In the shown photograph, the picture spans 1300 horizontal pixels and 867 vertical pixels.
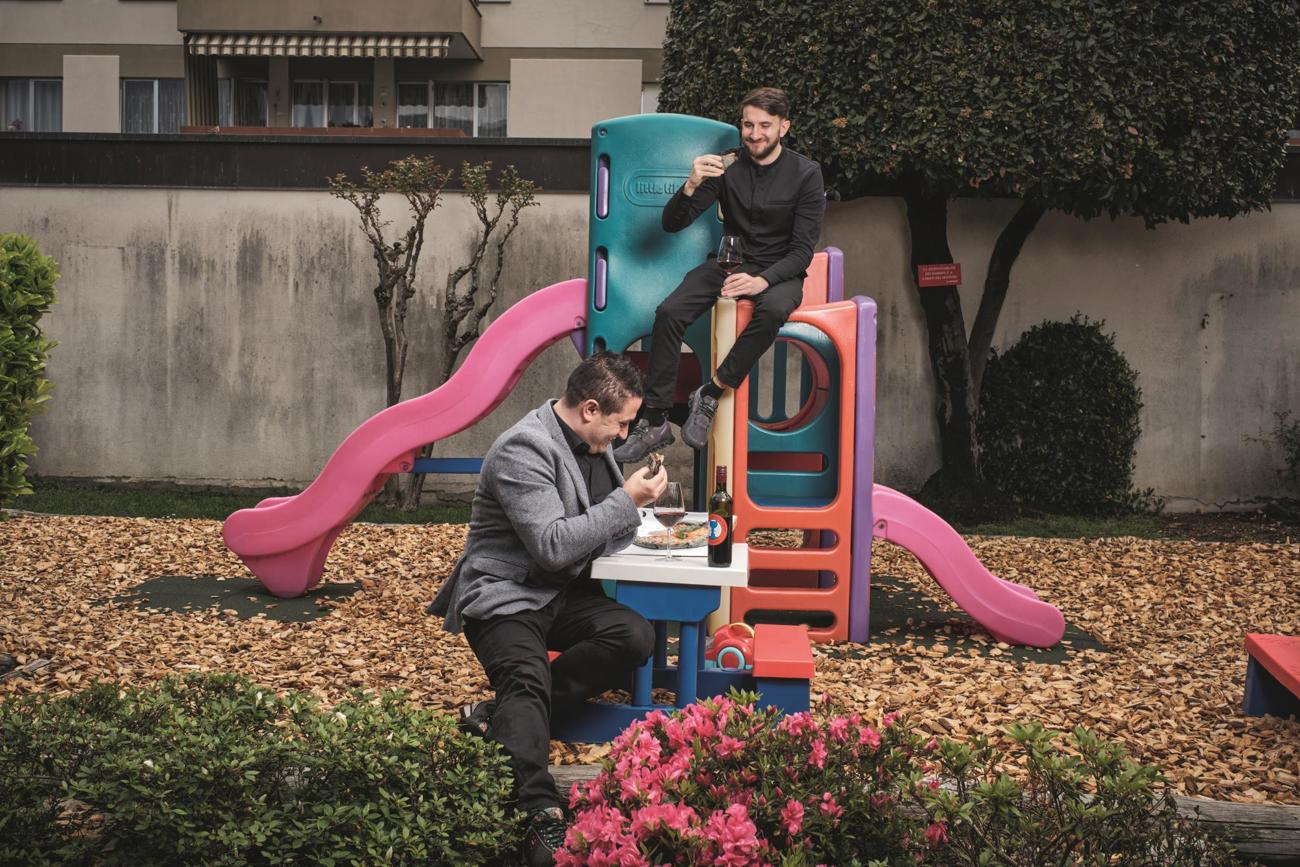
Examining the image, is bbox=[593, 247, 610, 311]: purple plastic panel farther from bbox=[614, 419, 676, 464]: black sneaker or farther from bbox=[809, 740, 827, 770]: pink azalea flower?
bbox=[809, 740, 827, 770]: pink azalea flower

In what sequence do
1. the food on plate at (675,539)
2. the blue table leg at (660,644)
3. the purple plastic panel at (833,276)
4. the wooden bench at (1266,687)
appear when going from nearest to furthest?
the food on plate at (675,539) → the blue table leg at (660,644) → the wooden bench at (1266,687) → the purple plastic panel at (833,276)

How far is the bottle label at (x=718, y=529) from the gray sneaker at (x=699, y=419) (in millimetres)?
1778

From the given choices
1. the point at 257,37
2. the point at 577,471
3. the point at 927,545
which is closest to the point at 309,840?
the point at 577,471

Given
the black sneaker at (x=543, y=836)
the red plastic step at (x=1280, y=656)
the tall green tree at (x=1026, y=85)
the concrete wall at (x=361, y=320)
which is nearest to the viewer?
the black sneaker at (x=543, y=836)

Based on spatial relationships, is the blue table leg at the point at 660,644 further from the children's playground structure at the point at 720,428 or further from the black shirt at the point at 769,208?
the black shirt at the point at 769,208

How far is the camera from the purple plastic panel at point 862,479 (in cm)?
578

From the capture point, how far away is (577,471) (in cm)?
378

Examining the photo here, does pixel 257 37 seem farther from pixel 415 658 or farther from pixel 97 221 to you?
pixel 415 658

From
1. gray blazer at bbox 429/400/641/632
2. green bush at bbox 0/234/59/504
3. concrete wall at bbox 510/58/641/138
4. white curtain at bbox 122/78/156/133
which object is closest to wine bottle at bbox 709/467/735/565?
gray blazer at bbox 429/400/641/632

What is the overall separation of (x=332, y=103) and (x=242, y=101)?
1439mm

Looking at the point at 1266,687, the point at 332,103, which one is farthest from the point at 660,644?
the point at 332,103

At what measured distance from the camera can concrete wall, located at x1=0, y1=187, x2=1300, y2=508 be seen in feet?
34.0

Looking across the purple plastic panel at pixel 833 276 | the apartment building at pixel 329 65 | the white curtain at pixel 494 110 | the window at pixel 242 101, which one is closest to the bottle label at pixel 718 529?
the purple plastic panel at pixel 833 276

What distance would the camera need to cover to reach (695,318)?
18.5 ft
